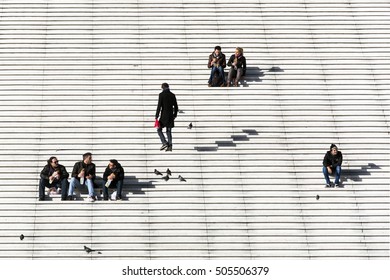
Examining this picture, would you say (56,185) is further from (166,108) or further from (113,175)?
(166,108)

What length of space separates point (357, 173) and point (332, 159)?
1.41 meters

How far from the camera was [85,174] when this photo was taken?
2216 cm

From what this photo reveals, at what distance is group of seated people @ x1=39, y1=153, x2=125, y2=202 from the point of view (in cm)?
2203

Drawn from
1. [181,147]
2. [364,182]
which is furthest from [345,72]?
[181,147]

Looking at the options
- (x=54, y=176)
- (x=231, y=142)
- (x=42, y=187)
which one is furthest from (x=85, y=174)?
(x=231, y=142)

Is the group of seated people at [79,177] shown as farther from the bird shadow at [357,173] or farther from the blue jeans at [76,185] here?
the bird shadow at [357,173]

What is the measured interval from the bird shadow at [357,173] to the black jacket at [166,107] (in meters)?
5.40

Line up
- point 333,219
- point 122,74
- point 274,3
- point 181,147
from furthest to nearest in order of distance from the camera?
point 274,3 < point 122,74 < point 181,147 < point 333,219

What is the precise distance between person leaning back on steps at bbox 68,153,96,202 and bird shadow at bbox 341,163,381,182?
24.4ft

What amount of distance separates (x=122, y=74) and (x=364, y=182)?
8709 millimetres

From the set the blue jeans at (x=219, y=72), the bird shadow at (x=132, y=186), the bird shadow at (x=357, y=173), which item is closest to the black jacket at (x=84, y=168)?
the bird shadow at (x=132, y=186)

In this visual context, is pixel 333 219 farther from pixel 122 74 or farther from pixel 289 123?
pixel 122 74

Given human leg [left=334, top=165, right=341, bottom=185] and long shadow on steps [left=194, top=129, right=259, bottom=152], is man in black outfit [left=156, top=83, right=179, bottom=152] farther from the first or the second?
human leg [left=334, top=165, right=341, bottom=185]
